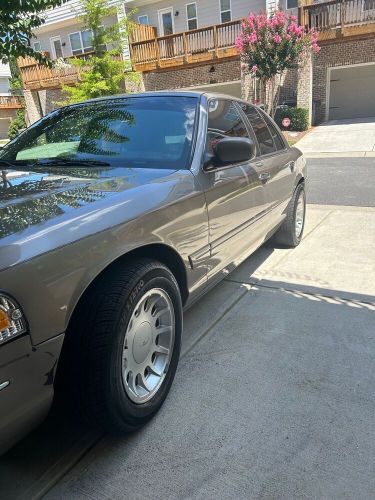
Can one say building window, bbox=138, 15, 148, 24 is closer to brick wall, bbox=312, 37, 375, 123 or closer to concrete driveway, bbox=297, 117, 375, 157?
brick wall, bbox=312, 37, 375, 123

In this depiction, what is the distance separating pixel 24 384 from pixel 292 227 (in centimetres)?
370

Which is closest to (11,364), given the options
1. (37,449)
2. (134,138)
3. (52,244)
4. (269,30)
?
(52,244)

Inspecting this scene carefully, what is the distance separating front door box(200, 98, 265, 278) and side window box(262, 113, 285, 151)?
30.3 inches

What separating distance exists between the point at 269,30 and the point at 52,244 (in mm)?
14490

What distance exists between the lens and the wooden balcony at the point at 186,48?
690 inches

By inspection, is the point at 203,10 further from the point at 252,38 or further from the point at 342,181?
the point at 342,181

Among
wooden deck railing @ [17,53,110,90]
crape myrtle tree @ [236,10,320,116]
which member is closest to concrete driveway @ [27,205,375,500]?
crape myrtle tree @ [236,10,320,116]

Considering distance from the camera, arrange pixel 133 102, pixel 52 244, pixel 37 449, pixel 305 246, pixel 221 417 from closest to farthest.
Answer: pixel 52 244 → pixel 37 449 → pixel 221 417 → pixel 133 102 → pixel 305 246

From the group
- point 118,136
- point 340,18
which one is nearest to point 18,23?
point 118,136

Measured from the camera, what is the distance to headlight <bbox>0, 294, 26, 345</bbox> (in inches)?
55.9

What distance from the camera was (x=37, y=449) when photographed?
207 cm

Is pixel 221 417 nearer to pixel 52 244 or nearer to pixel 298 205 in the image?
pixel 52 244

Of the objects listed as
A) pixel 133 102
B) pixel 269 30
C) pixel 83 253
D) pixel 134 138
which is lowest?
pixel 83 253

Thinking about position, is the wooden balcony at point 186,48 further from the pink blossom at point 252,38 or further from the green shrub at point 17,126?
the green shrub at point 17,126
